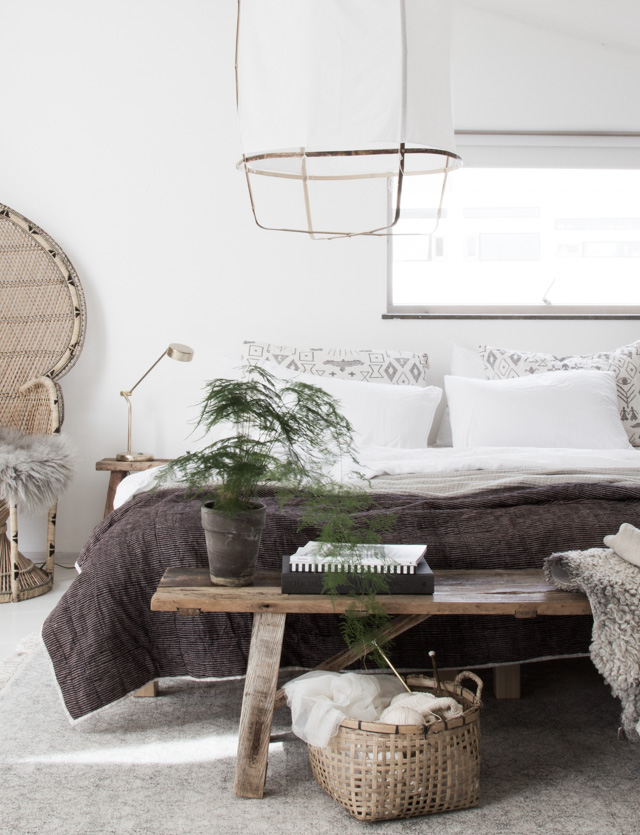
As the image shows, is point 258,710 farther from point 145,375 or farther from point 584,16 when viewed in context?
point 584,16

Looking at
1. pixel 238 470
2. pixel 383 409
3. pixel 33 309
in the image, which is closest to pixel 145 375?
pixel 33 309

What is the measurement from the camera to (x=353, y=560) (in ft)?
5.59

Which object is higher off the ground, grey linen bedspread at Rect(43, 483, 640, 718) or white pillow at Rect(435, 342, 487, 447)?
white pillow at Rect(435, 342, 487, 447)

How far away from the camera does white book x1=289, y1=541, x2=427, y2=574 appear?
1688 mm

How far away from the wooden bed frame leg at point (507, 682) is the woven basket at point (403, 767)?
0.57 metres

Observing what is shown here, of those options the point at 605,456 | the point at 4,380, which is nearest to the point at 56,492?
Answer: the point at 4,380

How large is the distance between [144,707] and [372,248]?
2544mm

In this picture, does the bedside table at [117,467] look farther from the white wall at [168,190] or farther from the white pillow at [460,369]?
the white pillow at [460,369]

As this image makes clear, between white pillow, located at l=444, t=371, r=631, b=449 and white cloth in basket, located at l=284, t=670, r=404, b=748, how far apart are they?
5.49ft

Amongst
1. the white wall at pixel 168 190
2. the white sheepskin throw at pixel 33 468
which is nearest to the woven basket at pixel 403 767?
the white sheepskin throw at pixel 33 468

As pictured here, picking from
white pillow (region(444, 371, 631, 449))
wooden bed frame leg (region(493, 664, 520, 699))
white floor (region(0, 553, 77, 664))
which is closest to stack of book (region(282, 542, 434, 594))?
wooden bed frame leg (region(493, 664, 520, 699))

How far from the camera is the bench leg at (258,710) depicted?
1.68 m

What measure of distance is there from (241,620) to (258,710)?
330mm

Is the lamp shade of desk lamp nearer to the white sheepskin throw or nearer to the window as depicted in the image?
the white sheepskin throw
